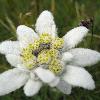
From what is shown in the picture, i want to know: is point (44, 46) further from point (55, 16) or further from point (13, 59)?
point (55, 16)

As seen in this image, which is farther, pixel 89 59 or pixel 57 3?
pixel 57 3

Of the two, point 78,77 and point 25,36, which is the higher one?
point 25,36

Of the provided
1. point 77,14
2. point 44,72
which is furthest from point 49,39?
point 77,14

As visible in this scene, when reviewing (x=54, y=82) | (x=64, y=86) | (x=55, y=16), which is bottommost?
(x=55, y=16)

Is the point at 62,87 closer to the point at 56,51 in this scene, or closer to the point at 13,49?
the point at 56,51

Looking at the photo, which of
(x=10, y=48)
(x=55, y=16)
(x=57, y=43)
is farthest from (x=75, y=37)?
(x=55, y=16)

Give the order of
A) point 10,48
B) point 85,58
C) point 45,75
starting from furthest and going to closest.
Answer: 1. point 10,48
2. point 85,58
3. point 45,75
